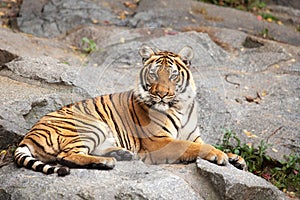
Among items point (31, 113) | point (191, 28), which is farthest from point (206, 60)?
point (31, 113)

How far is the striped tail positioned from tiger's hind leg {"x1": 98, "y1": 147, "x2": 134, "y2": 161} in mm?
617

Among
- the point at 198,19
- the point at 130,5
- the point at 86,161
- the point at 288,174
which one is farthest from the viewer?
the point at 130,5

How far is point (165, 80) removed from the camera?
5.47 metres

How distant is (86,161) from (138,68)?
4.44 meters

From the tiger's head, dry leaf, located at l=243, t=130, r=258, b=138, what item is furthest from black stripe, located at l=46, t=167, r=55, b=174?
dry leaf, located at l=243, t=130, r=258, b=138

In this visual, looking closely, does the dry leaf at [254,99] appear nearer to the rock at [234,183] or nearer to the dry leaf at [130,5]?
the rock at [234,183]

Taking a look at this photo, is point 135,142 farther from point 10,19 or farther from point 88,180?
point 10,19

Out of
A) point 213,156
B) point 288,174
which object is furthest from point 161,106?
point 288,174

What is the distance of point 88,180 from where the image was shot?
4.68 meters

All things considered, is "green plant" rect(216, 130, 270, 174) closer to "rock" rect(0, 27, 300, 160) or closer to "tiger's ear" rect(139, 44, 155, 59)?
"rock" rect(0, 27, 300, 160)

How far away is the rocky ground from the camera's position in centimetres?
481

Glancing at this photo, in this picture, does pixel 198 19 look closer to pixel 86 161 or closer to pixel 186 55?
pixel 186 55

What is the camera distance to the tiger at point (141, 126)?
5.16m

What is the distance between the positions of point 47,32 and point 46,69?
3817 millimetres
